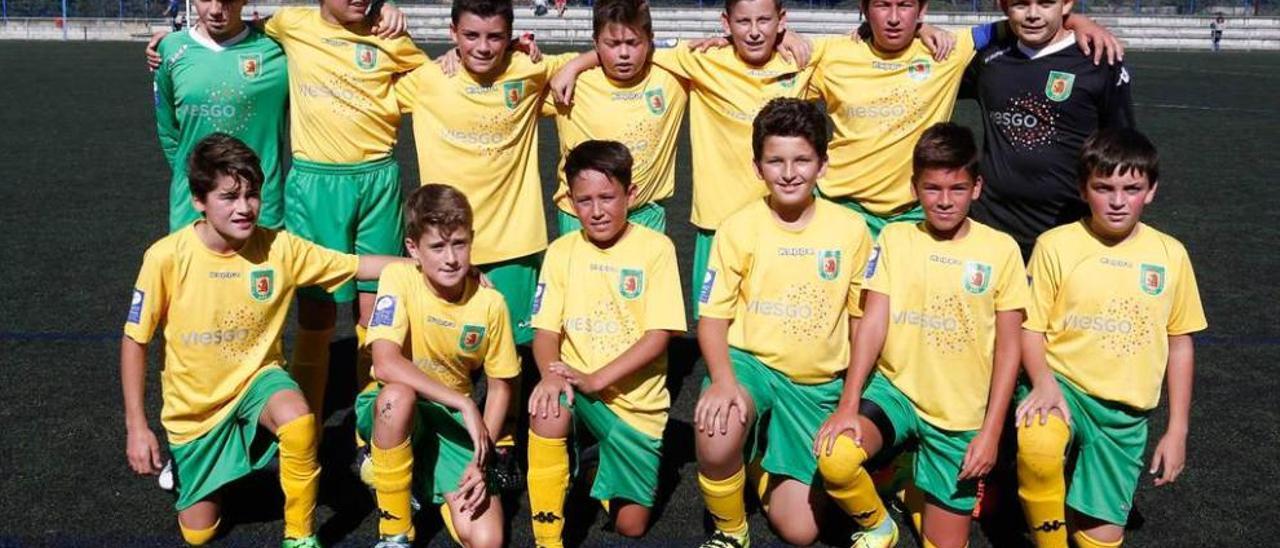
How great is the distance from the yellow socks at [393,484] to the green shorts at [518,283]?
1.11 metres

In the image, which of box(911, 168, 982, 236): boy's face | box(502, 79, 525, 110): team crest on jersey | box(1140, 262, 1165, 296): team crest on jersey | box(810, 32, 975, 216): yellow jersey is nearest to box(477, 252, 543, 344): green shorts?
box(502, 79, 525, 110): team crest on jersey

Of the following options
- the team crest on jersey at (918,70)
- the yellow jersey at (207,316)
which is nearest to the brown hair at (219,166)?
the yellow jersey at (207,316)

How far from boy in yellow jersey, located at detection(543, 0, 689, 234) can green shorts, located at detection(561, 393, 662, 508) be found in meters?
0.91

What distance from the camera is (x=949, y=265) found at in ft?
11.6

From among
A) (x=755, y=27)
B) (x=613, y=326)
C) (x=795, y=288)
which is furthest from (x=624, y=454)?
(x=755, y=27)

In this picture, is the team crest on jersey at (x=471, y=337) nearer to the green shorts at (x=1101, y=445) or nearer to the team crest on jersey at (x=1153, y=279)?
the green shorts at (x=1101, y=445)

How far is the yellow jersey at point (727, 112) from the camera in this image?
4.43m

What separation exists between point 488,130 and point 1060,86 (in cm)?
201

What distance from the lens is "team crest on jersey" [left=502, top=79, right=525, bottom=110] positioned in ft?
14.6

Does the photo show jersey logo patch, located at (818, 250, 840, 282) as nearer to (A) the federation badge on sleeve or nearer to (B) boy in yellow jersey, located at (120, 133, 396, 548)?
(A) the federation badge on sleeve

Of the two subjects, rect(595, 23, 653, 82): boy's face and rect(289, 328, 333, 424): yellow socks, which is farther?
rect(289, 328, 333, 424): yellow socks

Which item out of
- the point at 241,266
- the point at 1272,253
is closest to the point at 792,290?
the point at 241,266

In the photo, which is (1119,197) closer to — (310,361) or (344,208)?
(344,208)

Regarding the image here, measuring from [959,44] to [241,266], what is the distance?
2.60 m
